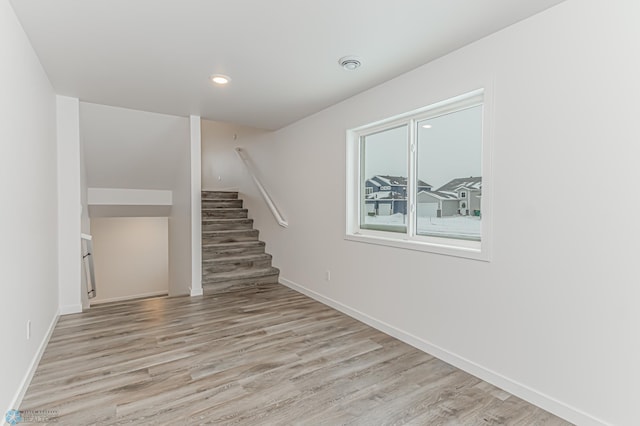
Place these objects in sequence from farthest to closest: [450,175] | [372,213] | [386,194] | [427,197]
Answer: [372,213]
[386,194]
[427,197]
[450,175]

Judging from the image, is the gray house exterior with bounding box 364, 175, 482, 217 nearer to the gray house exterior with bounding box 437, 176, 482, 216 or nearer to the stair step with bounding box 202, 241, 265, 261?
the gray house exterior with bounding box 437, 176, 482, 216

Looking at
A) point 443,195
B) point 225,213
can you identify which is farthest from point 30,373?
point 225,213

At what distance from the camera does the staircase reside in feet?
15.2

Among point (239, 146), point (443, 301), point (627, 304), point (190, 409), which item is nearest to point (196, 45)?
point (190, 409)

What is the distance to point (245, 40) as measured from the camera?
2.25m

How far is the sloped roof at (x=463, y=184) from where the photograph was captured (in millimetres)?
2443

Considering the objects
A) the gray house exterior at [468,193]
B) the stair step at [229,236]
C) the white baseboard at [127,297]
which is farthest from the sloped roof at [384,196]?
the white baseboard at [127,297]

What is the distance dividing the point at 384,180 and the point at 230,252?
2.81 meters

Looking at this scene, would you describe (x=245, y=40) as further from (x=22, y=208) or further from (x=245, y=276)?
(x=245, y=276)

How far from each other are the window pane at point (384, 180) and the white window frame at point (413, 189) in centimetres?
5

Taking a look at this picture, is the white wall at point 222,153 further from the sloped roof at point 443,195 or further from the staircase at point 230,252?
the sloped roof at point 443,195

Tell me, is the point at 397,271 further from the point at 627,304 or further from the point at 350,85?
the point at 350,85

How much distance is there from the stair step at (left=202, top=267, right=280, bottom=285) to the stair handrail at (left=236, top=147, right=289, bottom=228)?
0.74 meters

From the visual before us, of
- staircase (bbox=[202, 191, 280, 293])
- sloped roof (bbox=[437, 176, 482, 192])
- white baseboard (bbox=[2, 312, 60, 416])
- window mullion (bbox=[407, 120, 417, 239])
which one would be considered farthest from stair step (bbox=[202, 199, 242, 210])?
sloped roof (bbox=[437, 176, 482, 192])
